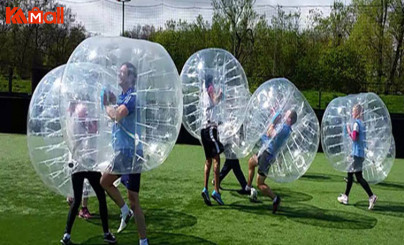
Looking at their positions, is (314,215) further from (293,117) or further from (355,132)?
(293,117)

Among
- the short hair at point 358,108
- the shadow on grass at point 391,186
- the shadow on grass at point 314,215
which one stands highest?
the short hair at point 358,108

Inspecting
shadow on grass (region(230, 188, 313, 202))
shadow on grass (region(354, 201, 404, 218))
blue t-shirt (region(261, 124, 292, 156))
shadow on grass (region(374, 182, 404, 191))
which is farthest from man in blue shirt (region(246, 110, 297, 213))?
shadow on grass (region(374, 182, 404, 191))

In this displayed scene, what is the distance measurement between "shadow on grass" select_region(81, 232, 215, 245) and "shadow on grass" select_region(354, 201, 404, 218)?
3.25m

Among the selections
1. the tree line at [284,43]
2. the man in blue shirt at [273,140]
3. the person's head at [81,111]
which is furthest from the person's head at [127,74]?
the tree line at [284,43]

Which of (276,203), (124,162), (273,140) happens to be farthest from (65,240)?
(276,203)

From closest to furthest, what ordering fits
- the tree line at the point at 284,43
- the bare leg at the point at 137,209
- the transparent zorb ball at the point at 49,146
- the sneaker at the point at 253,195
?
the bare leg at the point at 137,209, the transparent zorb ball at the point at 49,146, the sneaker at the point at 253,195, the tree line at the point at 284,43

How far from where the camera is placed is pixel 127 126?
3.98 m

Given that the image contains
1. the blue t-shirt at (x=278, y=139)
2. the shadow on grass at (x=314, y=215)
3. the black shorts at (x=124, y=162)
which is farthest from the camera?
the shadow on grass at (x=314, y=215)

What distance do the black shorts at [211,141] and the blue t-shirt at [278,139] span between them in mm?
868

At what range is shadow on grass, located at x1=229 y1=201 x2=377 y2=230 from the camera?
600 cm

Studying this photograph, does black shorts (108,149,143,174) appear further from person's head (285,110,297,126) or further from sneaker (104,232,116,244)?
person's head (285,110,297,126)

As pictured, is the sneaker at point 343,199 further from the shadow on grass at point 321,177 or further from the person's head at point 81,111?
the person's head at point 81,111

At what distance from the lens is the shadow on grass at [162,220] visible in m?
5.48

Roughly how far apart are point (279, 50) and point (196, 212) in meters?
23.7
